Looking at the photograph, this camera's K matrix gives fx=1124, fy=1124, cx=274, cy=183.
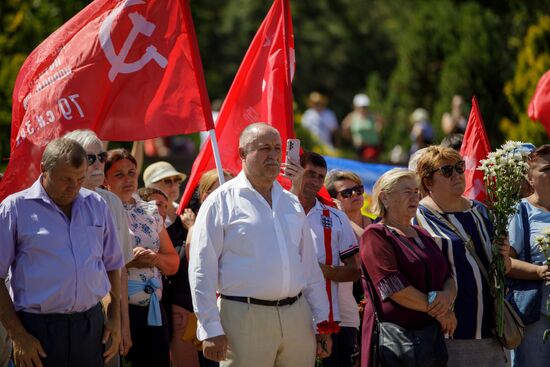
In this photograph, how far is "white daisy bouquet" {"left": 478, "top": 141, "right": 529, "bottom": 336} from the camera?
745 cm

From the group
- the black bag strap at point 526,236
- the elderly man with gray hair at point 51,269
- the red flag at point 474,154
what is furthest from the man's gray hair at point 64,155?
the red flag at point 474,154

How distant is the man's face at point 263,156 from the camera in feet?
22.9

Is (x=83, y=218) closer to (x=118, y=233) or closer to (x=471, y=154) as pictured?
(x=118, y=233)

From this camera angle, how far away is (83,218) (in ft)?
22.3

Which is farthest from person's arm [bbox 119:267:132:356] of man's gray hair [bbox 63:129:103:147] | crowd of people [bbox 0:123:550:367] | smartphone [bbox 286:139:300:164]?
smartphone [bbox 286:139:300:164]

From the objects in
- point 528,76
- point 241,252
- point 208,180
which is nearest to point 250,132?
point 241,252

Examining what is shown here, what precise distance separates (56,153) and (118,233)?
1.07m

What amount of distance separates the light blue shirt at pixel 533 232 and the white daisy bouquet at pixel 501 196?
0.76m

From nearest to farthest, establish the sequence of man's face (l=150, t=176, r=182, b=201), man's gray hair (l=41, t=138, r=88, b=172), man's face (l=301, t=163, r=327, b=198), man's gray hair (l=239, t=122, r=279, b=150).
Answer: man's gray hair (l=41, t=138, r=88, b=172)
man's gray hair (l=239, t=122, r=279, b=150)
man's face (l=301, t=163, r=327, b=198)
man's face (l=150, t=176, r=182, b=201)

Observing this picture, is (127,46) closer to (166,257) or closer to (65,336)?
(166,257)

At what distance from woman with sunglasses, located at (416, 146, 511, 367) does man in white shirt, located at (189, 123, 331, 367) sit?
Result: 1076 millimetres

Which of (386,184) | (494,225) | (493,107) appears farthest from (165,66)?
(493,107)

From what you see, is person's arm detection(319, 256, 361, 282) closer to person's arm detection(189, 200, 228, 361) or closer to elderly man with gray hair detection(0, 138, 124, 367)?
person's arm detection(189, 200, 228, 361)

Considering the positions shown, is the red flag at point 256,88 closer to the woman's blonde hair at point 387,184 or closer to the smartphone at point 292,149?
the smartphone at point 292,149
